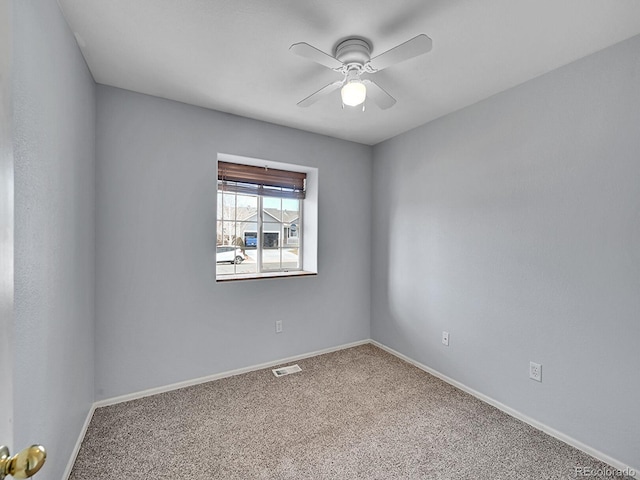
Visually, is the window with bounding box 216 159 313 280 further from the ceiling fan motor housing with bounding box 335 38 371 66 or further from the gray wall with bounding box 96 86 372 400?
the ceiling fan motor housing with bounding box 335 38 371 66

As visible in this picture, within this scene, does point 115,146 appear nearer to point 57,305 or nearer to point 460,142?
point 57,305

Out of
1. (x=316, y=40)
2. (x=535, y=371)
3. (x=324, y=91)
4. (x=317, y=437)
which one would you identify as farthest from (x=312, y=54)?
(x=535, y=371)

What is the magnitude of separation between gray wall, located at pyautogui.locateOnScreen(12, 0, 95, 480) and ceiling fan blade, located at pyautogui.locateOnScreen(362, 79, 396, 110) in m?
1.58

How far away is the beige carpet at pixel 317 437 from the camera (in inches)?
66.1

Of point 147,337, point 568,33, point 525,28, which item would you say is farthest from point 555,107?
point 147,337

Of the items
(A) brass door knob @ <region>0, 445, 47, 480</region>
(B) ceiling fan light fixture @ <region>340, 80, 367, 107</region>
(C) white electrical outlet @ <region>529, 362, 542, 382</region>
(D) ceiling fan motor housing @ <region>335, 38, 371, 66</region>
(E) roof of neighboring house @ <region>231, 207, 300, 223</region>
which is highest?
(D) ceiling fan motor housing @ <region>335, 38, 371, 66</region>

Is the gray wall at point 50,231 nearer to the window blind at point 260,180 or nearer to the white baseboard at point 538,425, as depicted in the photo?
the window blind at point 260,180

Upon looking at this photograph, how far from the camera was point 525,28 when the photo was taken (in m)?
1.61

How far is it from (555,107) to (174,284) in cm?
301

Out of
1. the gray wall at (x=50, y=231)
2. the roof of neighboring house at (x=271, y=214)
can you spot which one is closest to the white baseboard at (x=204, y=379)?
the gray wall at (x=50, y=231)

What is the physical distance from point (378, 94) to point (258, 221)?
1.78 m

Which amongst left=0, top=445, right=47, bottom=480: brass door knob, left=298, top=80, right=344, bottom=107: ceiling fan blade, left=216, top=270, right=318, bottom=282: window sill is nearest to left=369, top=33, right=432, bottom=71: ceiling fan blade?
left=298, top=80, right=344, bottom=107: ceiling fan blade

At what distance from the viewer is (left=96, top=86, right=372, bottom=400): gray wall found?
2.26 meters

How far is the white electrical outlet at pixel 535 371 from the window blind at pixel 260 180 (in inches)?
98.1
